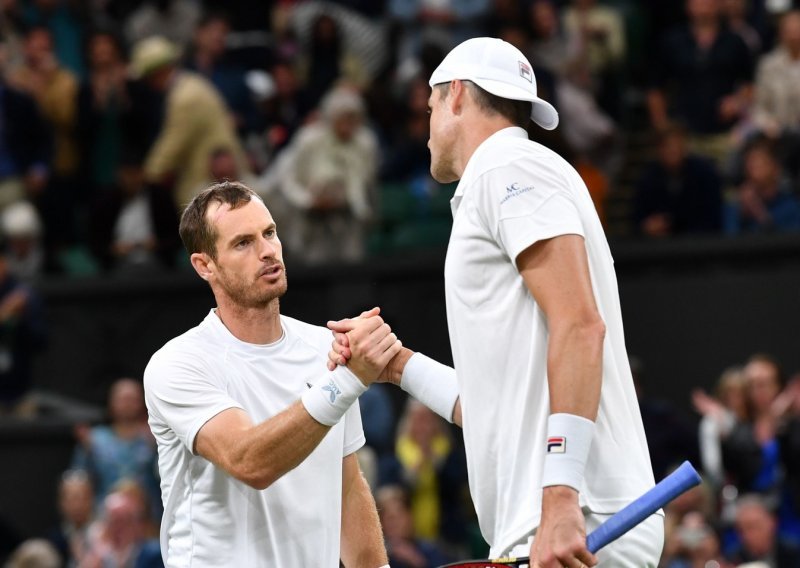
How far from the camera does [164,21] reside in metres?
16.8

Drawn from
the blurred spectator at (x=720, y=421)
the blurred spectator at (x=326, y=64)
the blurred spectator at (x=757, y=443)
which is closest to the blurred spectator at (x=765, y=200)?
the blurred spectator at (x=720, y=421)

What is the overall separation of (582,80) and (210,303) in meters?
3.64

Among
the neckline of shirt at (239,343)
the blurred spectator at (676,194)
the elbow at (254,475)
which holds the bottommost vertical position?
the elbow at (254,475)

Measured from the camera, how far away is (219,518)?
539 cm

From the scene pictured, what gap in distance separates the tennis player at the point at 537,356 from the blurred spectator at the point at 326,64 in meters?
10.6

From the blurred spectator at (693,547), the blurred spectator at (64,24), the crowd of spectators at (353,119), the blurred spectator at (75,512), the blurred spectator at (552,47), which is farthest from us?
the blurred spectator at (64,24)

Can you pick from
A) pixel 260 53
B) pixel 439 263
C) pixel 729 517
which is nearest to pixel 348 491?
pixel 729 517

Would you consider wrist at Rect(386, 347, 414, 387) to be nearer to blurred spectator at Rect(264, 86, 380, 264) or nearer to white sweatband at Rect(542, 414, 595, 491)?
white sweatband at Rect(542, 414, 595, 491)

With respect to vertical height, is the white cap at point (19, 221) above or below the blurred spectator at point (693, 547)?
above

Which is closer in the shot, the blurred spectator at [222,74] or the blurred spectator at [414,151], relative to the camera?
the blurred spectator at [414,151]

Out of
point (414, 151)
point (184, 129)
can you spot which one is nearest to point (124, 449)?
point (184, 129)

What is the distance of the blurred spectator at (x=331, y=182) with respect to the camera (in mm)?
13680

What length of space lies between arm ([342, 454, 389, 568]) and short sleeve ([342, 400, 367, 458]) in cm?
3

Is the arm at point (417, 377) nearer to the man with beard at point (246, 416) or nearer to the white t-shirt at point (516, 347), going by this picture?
the man with beard at point (246, 416)
